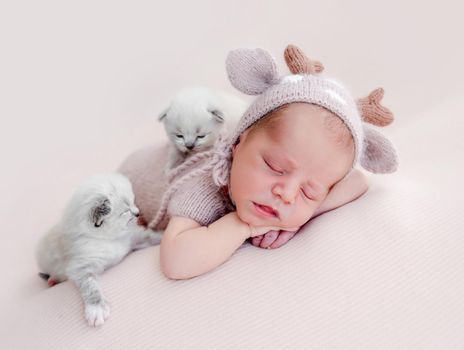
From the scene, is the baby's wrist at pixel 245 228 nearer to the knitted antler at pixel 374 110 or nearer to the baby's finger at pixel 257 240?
the baby's finger at pixel 257 240

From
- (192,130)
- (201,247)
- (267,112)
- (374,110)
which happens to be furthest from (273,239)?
(192,130)

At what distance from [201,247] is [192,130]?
0.54 metres

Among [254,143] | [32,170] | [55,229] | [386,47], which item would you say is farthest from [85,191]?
[386,47]

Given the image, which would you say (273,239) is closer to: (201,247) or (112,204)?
(201,247)

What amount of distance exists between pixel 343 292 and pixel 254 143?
13.9 inches

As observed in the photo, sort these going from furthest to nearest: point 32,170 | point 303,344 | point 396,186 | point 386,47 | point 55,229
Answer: point 386,47, point 32,170, point 55,229, point 396,186, point 303,344

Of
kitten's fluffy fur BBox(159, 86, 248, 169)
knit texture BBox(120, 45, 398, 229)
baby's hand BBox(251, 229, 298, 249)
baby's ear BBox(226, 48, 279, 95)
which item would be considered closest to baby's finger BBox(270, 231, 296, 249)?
baby's hand BBox(251, 229, 298, 249)

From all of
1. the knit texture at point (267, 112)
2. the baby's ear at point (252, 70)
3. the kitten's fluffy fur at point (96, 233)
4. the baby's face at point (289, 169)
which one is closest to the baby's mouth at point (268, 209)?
the baby's face at point (289, 169)

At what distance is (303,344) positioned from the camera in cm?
100

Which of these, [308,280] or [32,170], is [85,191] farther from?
[32,170]

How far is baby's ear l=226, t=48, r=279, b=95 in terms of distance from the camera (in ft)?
3.85

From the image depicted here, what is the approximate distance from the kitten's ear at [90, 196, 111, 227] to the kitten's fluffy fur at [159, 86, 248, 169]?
1.07 feet

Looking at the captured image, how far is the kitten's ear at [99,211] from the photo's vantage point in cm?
125

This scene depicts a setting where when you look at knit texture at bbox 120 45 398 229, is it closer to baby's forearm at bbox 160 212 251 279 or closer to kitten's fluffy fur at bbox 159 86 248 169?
baby's forearm at bbox 160 212 251 279
